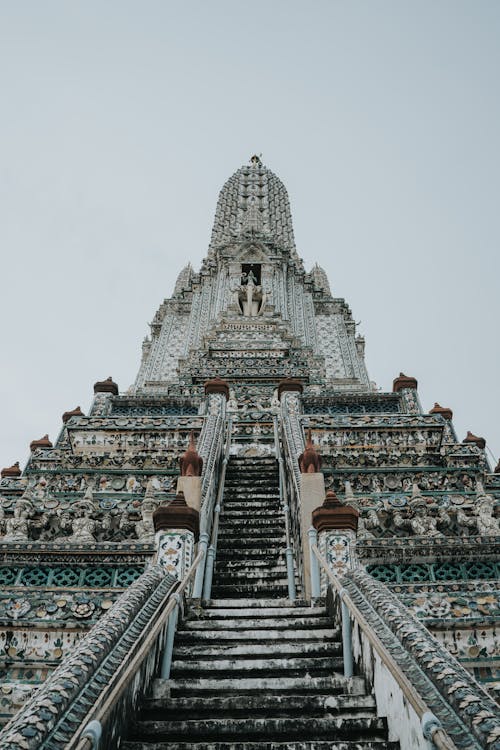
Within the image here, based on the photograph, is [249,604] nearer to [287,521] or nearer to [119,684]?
[287,521]

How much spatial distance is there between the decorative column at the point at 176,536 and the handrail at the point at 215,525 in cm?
57

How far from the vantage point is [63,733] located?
2.76 meters

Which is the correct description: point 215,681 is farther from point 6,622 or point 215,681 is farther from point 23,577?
point 23,577

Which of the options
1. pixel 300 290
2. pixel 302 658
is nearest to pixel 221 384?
pixel 302 658

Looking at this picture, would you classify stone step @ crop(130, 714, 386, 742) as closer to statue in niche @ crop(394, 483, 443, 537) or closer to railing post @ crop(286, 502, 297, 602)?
railing post @ crop(286, 502, 297, 602)

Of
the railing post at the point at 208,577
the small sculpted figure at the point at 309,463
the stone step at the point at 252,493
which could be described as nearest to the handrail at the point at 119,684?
the railing post at the point at 208,577

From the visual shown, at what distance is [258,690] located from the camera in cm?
434

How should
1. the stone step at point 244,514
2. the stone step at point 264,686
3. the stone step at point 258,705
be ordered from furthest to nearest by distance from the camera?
1. the stone step at point 244,514
2. the stone step at point 264,686
3. the stone step at point 258,705

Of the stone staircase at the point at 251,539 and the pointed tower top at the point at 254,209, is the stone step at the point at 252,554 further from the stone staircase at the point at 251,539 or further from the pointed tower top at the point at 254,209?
the pointed tower top at the point at 254,209

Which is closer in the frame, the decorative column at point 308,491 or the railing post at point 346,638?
the railing post at point 346,638

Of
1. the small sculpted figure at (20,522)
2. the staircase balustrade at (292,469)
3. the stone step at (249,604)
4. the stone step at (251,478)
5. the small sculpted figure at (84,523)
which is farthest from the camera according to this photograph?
the stone step at (251,478)

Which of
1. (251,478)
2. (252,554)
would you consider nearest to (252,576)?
(252,554)

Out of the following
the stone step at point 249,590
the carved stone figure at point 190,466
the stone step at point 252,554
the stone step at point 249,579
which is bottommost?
the stone step at point 249,590

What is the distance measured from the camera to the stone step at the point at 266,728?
3.76 meters
